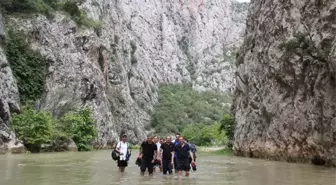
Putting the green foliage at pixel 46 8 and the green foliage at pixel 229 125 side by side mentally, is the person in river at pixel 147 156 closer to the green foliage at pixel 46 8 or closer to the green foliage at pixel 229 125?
the green foliage at pixel 229 125

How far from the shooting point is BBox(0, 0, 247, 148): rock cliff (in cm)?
5988

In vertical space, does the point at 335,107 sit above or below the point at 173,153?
above

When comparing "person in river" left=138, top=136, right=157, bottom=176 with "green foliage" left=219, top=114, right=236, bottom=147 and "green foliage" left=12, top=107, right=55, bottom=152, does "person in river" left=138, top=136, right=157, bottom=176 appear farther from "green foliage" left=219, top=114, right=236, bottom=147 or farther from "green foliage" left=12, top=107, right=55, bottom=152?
"green foliage" left=219, top=114, right=236, bottom=147

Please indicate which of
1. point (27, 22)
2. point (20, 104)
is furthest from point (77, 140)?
point (27, 22)

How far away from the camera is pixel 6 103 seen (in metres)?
43.6

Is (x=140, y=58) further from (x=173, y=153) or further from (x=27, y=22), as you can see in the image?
(x=173, y=153)

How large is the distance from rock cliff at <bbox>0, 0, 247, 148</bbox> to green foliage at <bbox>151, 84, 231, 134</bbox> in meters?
3.20

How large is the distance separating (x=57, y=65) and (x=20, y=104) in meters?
10.6

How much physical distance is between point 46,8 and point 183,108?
70982 millimetres

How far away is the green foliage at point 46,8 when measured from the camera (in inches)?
2315

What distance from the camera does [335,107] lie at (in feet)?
76.3

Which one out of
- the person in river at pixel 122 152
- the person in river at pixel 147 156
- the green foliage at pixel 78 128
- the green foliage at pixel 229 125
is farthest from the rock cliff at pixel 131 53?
the person in river at pixel 147 156

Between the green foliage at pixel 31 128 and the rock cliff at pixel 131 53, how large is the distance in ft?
32.5

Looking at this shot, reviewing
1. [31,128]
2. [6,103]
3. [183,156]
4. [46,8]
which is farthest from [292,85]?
[46,8]
